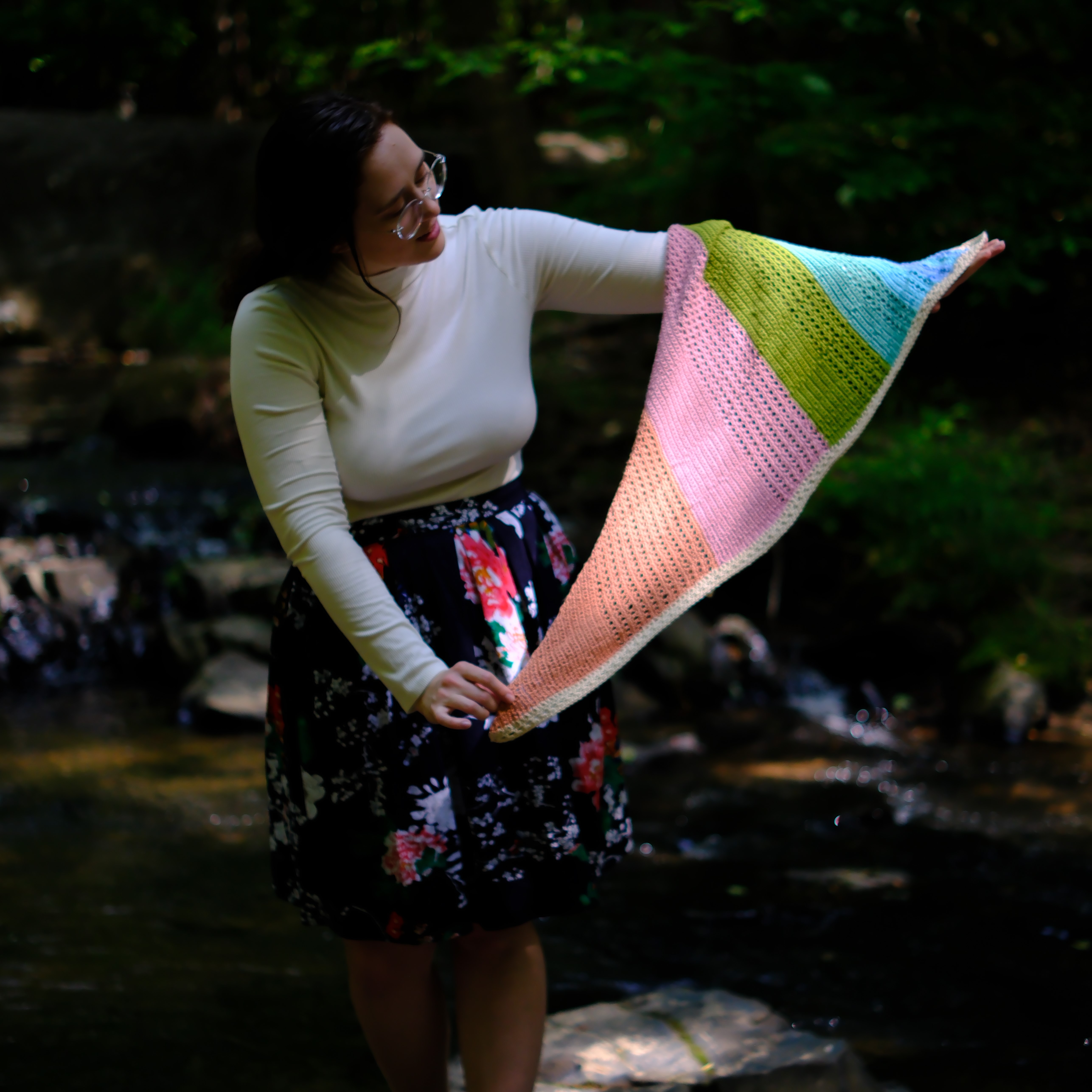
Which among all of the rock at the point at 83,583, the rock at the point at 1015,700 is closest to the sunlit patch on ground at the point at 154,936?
the rock at the point at 83,583

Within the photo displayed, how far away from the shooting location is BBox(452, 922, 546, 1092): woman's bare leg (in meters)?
1.92

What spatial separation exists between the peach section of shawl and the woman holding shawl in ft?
0.23

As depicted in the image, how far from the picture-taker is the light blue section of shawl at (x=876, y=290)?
6.08 feet

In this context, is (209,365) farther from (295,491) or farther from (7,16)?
(295,491)

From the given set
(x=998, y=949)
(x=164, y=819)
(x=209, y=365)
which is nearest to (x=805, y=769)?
(x=998, y=949)

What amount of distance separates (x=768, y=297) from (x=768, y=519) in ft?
1.24

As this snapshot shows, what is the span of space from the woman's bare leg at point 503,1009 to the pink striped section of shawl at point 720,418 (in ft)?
2.45

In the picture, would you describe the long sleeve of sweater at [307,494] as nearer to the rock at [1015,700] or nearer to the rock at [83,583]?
the rock at [1015,700]

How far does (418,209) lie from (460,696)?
0.72 meters

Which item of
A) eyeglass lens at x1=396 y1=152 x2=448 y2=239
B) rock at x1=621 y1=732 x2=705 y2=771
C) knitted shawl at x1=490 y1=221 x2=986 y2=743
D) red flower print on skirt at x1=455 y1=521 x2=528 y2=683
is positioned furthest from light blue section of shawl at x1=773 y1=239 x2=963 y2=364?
rock at x1=621 y1=732 x2=705 y2=771

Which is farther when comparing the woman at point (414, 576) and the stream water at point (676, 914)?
the stream water at point (676, 914)

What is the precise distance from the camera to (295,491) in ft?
5.63

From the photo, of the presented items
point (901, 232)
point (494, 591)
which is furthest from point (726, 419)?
point (901, 232)

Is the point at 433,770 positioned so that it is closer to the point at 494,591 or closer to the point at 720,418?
the point at 494,591
